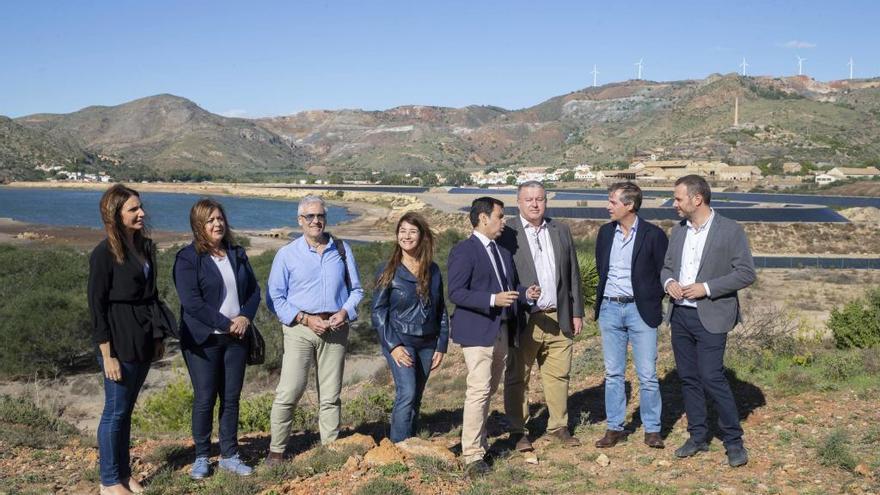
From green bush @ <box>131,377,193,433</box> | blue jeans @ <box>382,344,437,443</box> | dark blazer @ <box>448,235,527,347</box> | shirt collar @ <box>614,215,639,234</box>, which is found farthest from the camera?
green bush @ <box>131,377,193,433</box>

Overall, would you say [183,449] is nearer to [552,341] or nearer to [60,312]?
[552,341]

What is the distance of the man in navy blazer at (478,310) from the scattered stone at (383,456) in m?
0.45

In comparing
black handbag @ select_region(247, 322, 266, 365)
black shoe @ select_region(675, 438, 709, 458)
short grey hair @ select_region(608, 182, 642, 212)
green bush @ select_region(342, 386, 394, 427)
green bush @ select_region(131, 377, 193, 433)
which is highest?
short grey hair @ select_region(608, 182, 642, 212)

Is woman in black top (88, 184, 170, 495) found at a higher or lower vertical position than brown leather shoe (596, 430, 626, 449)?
higher

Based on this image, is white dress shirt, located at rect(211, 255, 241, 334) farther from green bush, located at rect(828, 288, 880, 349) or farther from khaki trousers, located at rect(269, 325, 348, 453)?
green bush, located at rect(828, 288, 880, 349)

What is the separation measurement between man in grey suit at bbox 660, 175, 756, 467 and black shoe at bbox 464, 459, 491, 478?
142 centimetres

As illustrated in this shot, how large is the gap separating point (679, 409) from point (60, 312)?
12700 millimetres

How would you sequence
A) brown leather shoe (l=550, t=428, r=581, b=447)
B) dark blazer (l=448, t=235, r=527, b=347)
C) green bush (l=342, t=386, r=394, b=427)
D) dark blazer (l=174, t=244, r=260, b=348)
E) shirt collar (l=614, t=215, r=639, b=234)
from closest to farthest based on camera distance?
dark blazer (l=174, t=244, r=260, b=348)
dark blazer (l=448, t=235, r=527, b=347)
shirt collar (l=614, t=215, r=639, b=234)
brown leather shoe (l=550, t=428, r=581, b=447)
green bush (l=342, t=386, r=394, b=427)

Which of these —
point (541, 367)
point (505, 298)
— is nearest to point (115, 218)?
point (505, 298)

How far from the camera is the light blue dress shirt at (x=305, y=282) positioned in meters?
→ 5.05

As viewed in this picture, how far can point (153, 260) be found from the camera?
185 inches

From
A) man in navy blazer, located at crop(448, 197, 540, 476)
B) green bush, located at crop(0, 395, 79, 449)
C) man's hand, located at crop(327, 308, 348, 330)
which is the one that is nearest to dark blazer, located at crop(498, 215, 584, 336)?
man in navy blazer, located at crop(448, 197, 540, 476)

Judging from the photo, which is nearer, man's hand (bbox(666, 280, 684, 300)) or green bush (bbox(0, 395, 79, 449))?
man's hand (bbox(666, 280, 684, 300))

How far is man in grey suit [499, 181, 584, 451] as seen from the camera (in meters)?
5.40
